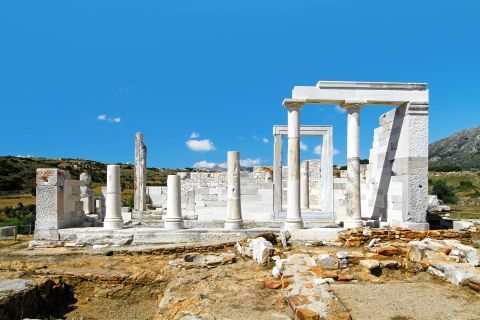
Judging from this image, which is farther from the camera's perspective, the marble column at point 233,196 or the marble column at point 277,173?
the marble column at point 277,173

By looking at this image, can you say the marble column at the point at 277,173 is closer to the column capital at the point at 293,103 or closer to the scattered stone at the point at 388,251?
the column capital at the point at 293,103

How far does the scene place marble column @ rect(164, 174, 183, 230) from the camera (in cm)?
1359

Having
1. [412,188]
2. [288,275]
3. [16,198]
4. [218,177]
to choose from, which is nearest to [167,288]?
[288,275]

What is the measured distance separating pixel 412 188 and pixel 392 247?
3.63 meters

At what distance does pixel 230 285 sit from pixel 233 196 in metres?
5.36

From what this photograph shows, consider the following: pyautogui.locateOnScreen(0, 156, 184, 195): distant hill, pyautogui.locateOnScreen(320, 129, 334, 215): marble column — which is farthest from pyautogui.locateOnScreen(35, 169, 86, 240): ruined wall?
pyautogui.locateOnScreen(0, 156, 184, 195): distant hill

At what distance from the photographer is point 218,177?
24.3 meters

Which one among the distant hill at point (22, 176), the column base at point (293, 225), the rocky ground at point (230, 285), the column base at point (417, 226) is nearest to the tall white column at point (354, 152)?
the column base at point (417, 226)

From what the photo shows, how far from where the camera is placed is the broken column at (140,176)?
859 inches

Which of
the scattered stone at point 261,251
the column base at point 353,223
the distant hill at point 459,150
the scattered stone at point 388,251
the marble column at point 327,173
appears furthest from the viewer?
the distant hill at point 459,150

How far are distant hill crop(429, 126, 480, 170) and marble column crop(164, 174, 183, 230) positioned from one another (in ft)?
236

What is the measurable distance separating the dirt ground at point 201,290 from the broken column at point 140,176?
32.7ft

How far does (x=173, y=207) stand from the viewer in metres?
13.8

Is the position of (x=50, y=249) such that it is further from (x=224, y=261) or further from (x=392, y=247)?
(x=392, y=247)
